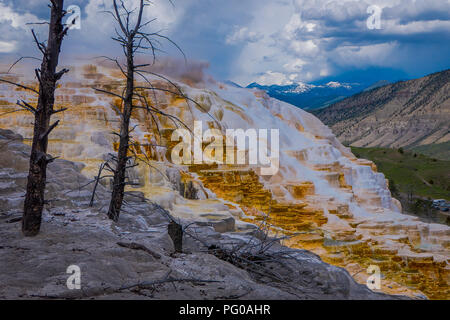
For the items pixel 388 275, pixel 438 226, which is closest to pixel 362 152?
pixel 438 226

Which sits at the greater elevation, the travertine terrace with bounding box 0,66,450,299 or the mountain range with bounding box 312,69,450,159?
the mountain range with bounding box 312,69,450,159

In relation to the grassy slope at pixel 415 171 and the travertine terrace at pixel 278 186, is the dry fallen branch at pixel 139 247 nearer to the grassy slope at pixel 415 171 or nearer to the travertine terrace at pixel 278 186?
the travertine terrace at pixel 278 186

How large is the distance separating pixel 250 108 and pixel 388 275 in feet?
52.5

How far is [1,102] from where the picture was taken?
1975 cm

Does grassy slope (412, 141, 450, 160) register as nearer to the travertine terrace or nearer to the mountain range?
the mountain range

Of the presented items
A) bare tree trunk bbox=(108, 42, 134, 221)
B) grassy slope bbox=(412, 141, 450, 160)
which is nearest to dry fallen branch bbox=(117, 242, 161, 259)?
bare tree trunk bbox=(108, 42, 134, 221)

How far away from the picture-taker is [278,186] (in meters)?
20.7

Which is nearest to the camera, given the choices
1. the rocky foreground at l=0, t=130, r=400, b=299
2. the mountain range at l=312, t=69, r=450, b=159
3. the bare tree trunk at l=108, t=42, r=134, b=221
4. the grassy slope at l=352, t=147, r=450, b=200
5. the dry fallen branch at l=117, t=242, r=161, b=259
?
the rocky foreground at l=0, t=130, r=400, b=299

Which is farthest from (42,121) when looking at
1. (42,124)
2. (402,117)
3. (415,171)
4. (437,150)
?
(402,117)

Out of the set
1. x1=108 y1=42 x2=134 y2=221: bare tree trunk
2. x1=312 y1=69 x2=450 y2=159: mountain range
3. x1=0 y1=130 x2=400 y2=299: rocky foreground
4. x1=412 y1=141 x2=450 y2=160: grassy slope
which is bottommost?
x1=0 y1=130 x2=400 y2=299: rocky foreground

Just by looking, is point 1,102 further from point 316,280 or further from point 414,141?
point 414,141

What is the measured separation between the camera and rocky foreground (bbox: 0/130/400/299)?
11.2 ft
